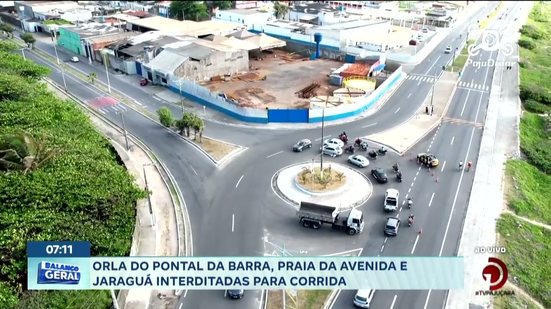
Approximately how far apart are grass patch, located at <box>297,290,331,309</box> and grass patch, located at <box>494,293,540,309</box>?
505 inches

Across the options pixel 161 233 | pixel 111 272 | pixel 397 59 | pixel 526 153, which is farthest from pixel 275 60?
pixel 111 272

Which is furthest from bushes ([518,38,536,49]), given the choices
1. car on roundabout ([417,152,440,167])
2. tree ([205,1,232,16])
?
tree ([205,1,232,16])

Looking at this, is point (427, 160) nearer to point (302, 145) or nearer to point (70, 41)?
point (302, 145)

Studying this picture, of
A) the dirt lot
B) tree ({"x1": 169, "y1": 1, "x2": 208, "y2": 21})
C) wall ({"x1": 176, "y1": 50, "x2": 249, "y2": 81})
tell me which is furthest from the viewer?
tree ({"x1": 169, "y1": 1, "x2": 208, "y2": 21})

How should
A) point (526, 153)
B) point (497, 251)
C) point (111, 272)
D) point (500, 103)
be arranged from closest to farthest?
point (111, 272)
point (497, 251)
point (526, 153)
point (500, 103)

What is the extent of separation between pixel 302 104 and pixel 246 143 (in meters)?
17.6

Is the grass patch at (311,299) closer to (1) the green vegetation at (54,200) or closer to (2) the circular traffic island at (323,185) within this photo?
(2) the circular traffic island at (323,185)

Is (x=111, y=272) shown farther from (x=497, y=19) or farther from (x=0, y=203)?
(x=497, y=19)

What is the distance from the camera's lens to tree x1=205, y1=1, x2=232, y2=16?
15175 cm

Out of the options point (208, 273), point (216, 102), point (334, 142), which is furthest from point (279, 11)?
point (208, 273)

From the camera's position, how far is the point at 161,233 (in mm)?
41531

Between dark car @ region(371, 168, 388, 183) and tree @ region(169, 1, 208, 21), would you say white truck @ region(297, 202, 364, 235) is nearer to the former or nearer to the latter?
dark car @ region(371, 168, 388, 183)

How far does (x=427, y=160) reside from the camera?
5278 centimetres

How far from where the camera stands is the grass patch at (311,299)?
109ft
